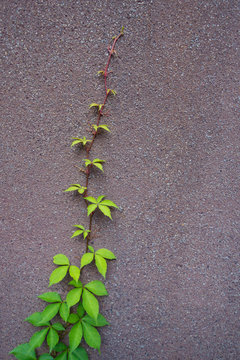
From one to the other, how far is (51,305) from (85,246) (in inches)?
14.9

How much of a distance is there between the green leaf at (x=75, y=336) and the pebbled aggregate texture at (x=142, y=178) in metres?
0.19

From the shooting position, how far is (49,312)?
139cm

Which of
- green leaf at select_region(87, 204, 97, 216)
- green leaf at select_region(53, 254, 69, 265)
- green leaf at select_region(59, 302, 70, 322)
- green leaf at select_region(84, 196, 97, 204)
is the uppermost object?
green leaf at select_region(84, 196, 97, 204)

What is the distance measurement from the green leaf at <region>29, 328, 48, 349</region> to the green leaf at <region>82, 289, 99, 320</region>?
0.31m

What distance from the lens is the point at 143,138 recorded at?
1.50 metres

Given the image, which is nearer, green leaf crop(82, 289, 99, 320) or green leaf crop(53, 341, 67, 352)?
green leaf crop(82, 289, 99, 320)

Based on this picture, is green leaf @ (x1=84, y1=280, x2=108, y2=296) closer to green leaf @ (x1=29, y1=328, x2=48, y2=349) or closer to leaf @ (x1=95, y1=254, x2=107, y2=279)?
Result: leaf @ (x1=95, y1=254, x2=107, y2=279)

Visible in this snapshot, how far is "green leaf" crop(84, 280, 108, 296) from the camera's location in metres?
1.39

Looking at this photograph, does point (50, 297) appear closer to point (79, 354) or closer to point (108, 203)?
point (79, 354)

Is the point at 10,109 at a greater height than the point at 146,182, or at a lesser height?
greater

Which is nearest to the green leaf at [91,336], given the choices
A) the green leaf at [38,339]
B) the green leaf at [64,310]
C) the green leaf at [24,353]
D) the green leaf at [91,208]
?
the green leaf at [64,310]

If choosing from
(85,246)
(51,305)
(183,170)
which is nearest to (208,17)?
(183,170)

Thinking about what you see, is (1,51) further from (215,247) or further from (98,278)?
(215,247)

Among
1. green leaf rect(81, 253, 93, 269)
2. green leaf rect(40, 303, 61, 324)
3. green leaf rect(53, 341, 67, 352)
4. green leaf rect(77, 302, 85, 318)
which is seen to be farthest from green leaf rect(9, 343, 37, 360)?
green leaf rect(81, 253, 93, 269)
